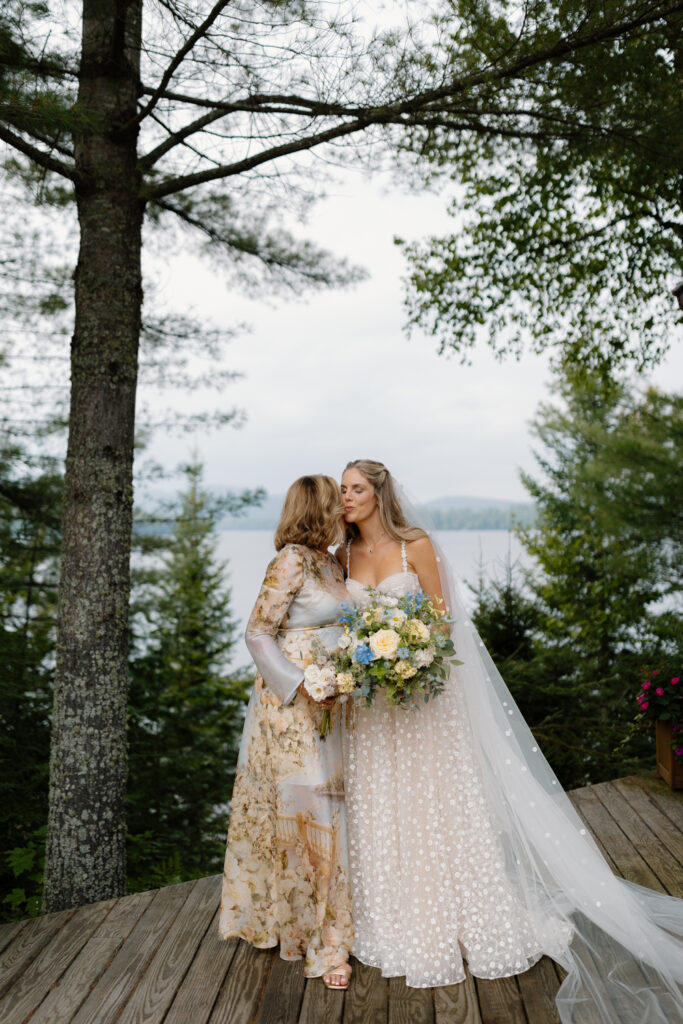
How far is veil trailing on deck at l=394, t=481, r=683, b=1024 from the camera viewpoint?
2.68 metres

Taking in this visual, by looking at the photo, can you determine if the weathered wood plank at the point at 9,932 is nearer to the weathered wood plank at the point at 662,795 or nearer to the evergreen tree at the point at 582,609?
the weathered wood plank at the point at 662,795

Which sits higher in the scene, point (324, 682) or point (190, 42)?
point (190, 42)

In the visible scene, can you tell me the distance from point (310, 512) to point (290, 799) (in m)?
1.09

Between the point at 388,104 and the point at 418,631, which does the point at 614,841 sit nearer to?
the point at 418,631

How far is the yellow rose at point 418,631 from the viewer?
2.78 m

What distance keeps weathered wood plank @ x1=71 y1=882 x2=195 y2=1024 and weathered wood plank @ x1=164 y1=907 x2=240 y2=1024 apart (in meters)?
0.18

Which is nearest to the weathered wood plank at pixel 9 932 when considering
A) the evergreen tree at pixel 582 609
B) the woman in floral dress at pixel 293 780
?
the woman in floral dress at pixel 293 780

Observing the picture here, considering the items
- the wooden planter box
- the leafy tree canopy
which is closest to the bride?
the wooden planter box

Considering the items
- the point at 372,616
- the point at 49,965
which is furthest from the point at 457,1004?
the point at 49,965

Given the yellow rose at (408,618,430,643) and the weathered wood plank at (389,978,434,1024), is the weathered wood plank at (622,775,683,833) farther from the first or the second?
the yellow rose at (408,618,430,643)

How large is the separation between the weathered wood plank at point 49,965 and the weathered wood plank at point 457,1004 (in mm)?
1378

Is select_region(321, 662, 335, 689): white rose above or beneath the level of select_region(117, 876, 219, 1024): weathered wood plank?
above

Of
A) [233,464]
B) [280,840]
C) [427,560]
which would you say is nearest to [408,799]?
[280,840]

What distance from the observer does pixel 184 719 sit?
1131 centimetres
